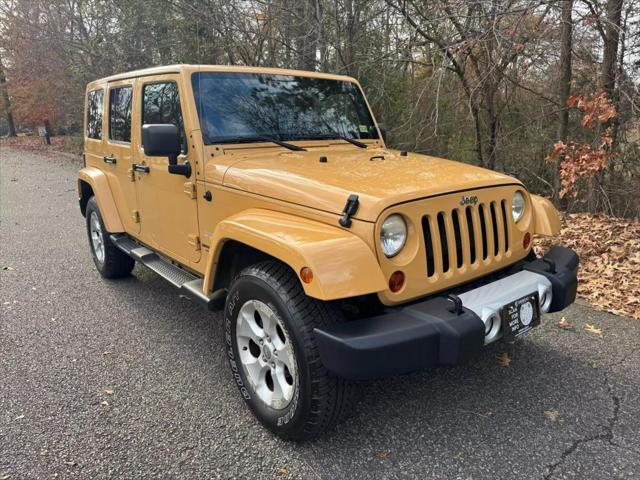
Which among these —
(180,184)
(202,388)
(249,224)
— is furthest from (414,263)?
(180,184)

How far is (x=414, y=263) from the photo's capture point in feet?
7.82

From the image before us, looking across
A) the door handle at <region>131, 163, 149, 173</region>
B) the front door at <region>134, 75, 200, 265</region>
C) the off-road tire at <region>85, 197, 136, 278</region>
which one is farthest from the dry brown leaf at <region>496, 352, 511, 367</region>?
the off-road tire at <region>85, 197, 136, 278</region>

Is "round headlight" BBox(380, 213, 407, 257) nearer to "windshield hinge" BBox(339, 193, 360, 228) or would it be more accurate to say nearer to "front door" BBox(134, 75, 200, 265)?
"windshield hinge" BBox(339, 193, 360, 228)

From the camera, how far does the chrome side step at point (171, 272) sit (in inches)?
121

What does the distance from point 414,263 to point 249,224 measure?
0.87m

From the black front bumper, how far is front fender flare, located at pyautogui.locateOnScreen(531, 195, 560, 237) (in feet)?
3.54

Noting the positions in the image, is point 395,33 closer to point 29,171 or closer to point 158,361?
point 158,361

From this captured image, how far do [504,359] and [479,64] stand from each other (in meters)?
5.08

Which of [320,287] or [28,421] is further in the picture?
[28,421]

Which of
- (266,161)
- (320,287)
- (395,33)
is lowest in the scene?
(320,287)

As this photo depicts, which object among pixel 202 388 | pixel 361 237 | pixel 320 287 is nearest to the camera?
pixel 320 287

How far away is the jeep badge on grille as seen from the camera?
8.57 feet

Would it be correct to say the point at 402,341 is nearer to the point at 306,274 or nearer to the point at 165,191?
the point at 306,274

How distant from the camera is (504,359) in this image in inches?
134
